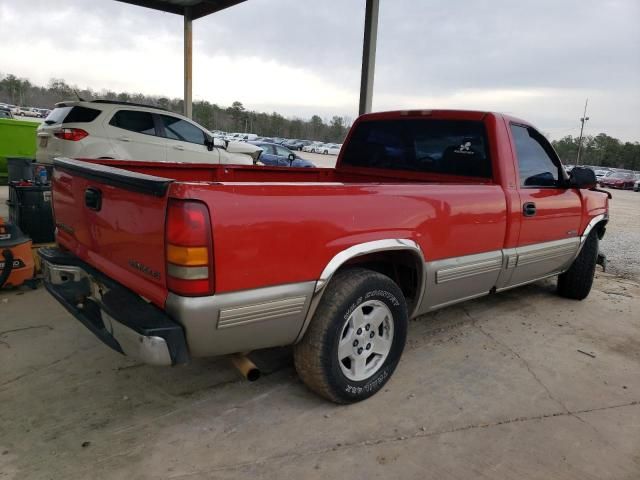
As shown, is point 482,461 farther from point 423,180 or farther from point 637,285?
point 637,285

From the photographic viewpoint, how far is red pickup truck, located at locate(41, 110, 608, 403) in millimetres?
2029

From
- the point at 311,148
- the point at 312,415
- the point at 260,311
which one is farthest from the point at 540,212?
the point at 311,148

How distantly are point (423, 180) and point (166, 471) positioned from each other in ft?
9.25

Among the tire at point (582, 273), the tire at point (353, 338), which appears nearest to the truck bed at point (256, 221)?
the tire at point (353, 338)

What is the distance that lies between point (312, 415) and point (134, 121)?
706 centimetres

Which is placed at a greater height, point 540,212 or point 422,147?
point 422,147

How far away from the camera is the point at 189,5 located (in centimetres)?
1151

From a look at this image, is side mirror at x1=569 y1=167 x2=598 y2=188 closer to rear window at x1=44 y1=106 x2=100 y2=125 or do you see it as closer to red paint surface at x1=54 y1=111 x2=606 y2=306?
red paint surface at x1=54 y1=111 x2=606 y2=306

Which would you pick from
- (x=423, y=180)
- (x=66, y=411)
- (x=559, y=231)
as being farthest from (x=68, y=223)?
(x=559, y=231)

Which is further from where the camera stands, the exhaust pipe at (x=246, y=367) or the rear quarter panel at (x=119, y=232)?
the exhaust pipe at (x=246, y=367)

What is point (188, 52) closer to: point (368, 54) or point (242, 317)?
point (368, 54)

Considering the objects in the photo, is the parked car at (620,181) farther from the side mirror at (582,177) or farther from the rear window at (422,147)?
the rear window at (422,147)

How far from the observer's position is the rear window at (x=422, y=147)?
362 centimetres

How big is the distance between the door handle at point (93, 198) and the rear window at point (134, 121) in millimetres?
5961
